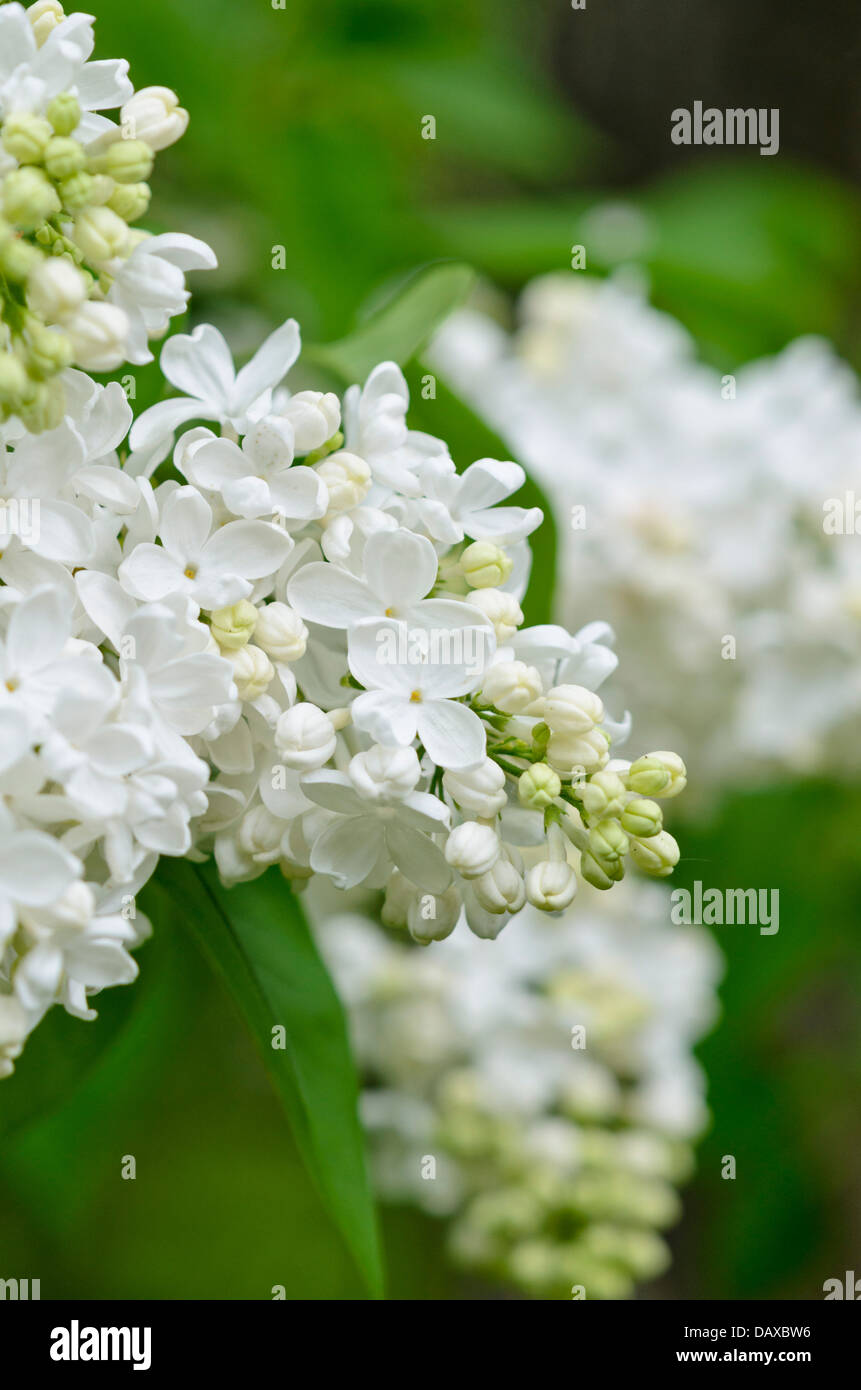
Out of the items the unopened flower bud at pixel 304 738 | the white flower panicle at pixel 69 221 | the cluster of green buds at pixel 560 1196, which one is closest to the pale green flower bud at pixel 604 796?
the unopened flower bud at pixel 304 738

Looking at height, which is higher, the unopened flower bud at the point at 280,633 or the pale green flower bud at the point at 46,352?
the pale green flower bud at the point at 46,352

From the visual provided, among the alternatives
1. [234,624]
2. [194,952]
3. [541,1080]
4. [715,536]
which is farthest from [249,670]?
[715,536]

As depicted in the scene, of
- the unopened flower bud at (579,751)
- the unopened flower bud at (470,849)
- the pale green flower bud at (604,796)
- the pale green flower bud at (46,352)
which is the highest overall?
the pale green flower bud at (46,352)

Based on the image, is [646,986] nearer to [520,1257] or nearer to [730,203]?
[520,1257]

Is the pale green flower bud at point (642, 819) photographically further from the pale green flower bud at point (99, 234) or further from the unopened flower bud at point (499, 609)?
the pale green flower bud at point (99, 234)

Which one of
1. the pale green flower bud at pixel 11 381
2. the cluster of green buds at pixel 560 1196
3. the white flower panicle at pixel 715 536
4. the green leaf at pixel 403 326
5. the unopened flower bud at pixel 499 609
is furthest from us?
the white flower panicle at pixel 715 536

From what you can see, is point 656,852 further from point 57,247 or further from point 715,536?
point 715,536

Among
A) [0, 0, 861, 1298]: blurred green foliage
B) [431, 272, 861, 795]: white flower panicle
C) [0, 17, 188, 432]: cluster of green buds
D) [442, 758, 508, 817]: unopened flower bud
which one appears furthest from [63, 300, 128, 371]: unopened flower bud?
[431, 272, 861, 795]: white flower panicle
